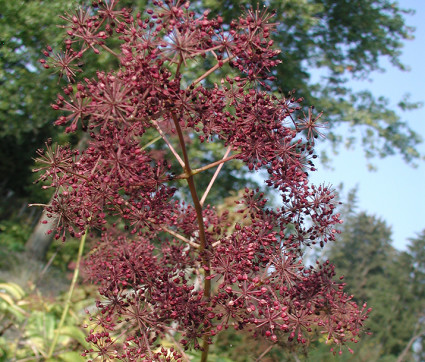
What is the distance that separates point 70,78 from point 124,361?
117cm

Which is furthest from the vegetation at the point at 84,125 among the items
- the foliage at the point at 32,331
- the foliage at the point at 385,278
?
the foliage at the point at 385,278

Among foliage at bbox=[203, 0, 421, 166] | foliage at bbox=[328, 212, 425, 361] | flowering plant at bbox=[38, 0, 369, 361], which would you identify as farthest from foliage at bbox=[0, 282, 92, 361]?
foliage at bbox=[328, 212, 425, 361]

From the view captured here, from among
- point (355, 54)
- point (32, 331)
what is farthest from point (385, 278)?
point (32, 331)

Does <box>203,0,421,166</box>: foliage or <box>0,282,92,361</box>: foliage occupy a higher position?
<box>203,0,421,166</box>: foliage

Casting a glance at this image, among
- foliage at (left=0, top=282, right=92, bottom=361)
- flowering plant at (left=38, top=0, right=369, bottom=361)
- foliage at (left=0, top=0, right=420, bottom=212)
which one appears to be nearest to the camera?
flowering plant at (left=38, top=0, right=369, bottom=361)

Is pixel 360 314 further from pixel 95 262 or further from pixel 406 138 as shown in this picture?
pixel 406 138

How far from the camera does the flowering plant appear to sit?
156 centimetres

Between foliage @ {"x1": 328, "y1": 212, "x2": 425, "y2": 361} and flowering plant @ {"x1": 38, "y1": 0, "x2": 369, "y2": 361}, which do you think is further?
foliage @ {"x1": 328, "y1": 212, "x2": 425, "y2": 361}

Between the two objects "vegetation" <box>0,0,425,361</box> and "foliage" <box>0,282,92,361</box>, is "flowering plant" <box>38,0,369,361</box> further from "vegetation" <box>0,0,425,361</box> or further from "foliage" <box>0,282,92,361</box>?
"foliage" <box>0,282,92,361</box>

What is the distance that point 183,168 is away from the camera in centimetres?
182

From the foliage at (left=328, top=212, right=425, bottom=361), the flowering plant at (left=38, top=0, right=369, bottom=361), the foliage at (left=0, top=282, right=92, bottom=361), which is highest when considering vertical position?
the foliage at (left=328, top=212, right=425, bottom=361)

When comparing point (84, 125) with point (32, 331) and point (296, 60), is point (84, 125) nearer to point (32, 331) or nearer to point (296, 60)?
point (32, 331)

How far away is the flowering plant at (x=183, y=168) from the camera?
1557 mm

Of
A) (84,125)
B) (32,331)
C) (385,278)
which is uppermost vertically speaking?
Result: (385,278)
